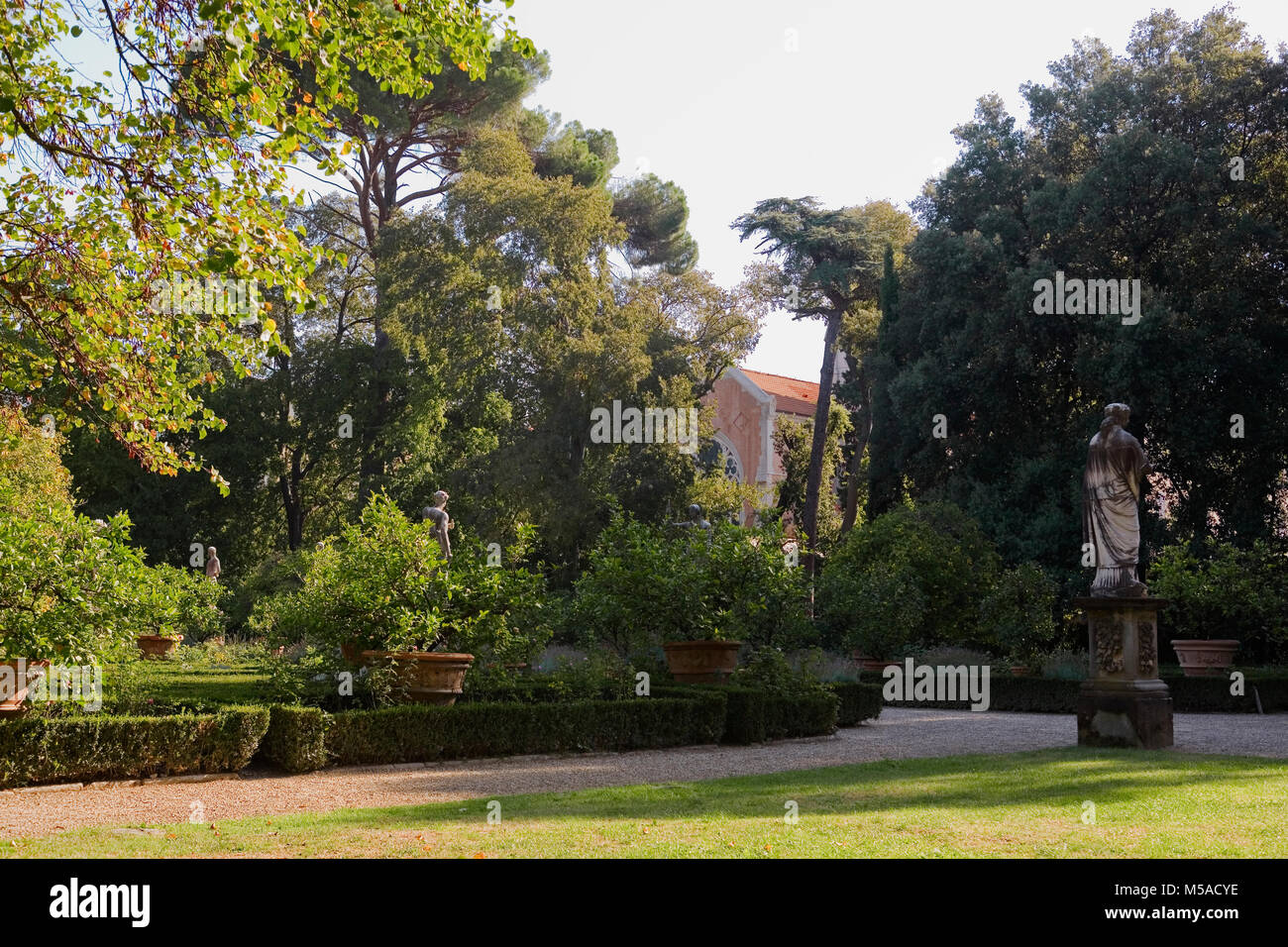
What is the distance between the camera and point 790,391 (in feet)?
159

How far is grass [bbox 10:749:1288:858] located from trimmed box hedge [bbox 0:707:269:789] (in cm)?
218

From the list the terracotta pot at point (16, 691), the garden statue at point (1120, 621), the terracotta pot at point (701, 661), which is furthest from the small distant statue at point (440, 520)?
the garden statue at point (1120, 621)

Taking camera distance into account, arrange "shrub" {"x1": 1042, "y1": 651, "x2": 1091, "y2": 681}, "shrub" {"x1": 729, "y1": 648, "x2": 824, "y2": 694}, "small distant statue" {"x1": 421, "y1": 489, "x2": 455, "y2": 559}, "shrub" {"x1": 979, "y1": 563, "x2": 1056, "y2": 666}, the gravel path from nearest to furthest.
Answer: the gravel path < "shrub" {"x1": 729, "y1": 648, "x2": 824, "y2": 694} < "small distant statue" {"x1": 421, "y1": 489, "x2": 455, "y2": 559} < "shrub" {"x1": 1042, "y1": 651, "x2": 1091, "y2": 681} < "shrub" {"x1": 979, "y1": 563, "x2": 1056, "y2": 666}

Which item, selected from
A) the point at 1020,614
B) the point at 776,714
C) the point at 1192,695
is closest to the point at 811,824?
the point at 776,714

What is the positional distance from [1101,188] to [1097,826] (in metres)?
21.1

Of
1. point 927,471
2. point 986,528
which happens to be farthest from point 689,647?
point 927,471

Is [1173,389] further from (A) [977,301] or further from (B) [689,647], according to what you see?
(B) [689,647]

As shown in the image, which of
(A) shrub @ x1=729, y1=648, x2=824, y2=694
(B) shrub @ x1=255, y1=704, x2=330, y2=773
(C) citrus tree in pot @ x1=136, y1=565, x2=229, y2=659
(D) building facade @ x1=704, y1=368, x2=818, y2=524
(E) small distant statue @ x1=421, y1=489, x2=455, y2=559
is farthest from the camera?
(D) building facade @ x1=704, y1=368, x2=818, y2=524

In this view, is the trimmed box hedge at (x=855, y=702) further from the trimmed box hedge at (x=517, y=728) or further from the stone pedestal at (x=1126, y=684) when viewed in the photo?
the stone pedestal at (x=1126, y=684)

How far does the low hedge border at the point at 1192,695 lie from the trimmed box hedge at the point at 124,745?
41.2ft

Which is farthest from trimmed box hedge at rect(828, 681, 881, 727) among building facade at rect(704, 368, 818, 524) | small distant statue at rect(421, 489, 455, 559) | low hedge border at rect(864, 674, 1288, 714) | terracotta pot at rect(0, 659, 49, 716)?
building facade at rect(704, 368, 818, 524)

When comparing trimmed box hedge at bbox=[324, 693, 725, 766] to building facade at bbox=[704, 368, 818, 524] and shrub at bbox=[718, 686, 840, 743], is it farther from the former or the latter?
building facade at bbox=[704, 368, 818, 524]

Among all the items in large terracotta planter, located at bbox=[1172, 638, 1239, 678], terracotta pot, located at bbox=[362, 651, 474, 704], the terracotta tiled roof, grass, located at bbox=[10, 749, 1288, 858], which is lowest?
large terracotta planter, located at bbox=[1172, 638, 1239, 678]

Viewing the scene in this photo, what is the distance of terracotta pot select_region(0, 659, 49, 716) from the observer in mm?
8938
